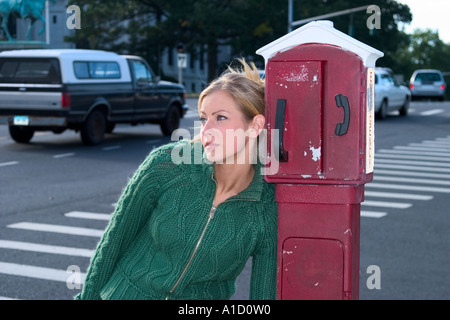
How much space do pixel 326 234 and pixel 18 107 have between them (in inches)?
662

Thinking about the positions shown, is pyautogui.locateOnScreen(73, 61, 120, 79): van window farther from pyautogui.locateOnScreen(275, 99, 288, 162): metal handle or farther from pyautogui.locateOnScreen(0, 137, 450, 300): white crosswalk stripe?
pyautogui.locateOnScreen(275, 99, 288, 162): metal handle

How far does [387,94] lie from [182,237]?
2801cm

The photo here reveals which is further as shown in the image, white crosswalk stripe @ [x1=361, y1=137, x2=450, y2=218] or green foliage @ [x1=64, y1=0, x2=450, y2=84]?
green foliage @ [x1=64, y1=0, x2=450, y2=84]

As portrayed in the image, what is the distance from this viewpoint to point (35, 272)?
7734 millimetres

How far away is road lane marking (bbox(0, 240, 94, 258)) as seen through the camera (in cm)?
848

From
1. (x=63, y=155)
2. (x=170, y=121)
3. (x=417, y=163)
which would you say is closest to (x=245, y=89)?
(x=63, y=155)

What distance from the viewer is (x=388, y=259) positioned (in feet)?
27.6

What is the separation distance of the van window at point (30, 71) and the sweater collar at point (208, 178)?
15804 millimetres

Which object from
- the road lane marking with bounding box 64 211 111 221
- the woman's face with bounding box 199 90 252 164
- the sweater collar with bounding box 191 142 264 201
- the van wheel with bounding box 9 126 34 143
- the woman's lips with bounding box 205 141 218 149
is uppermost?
the woman's face with bounding box 199 90 252 164

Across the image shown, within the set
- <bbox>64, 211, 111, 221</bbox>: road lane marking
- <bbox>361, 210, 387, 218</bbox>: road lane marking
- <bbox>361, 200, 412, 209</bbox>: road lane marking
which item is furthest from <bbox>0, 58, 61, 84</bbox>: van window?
<bbox>361, 210, 387, 218</bbox>: road lane marking

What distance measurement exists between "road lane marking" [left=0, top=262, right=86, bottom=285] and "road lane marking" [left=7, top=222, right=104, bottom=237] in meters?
1.52

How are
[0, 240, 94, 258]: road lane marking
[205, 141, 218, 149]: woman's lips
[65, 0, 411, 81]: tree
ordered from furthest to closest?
1. [65, 0, 411, 81]: tree
2. [0, 240, 94, 258]: road lane marking
3. [205, 141, 218, 149]: woman's lips

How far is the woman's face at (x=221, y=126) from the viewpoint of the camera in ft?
8.87

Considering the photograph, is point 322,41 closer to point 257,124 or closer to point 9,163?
point 257,124
